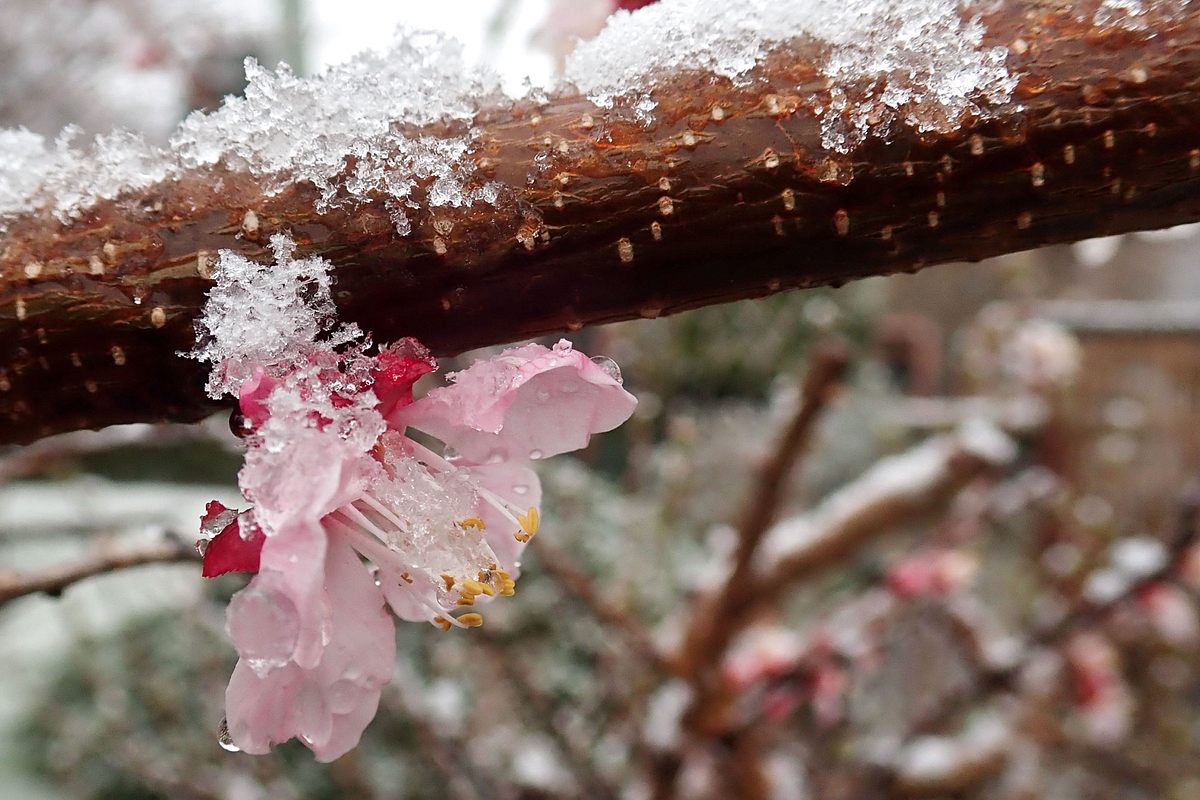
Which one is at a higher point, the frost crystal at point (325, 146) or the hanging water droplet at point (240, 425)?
the frost crystal at point (325, 146)

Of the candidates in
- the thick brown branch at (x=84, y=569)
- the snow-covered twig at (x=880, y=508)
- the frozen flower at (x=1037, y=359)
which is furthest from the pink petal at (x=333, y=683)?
the frozen flower at (x=1037, y=359)

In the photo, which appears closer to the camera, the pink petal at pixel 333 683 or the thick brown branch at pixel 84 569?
the pink petal at pixel 333 683

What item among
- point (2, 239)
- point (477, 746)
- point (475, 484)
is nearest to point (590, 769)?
point (477, 746)

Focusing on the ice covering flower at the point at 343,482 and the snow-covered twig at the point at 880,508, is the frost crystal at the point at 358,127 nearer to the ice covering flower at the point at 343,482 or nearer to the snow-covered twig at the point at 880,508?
the ice covering flower at the point at 343,482

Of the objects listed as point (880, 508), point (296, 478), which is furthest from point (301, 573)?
point (880, 508)

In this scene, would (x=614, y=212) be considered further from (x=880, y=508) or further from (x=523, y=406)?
(x=880, y=508)
